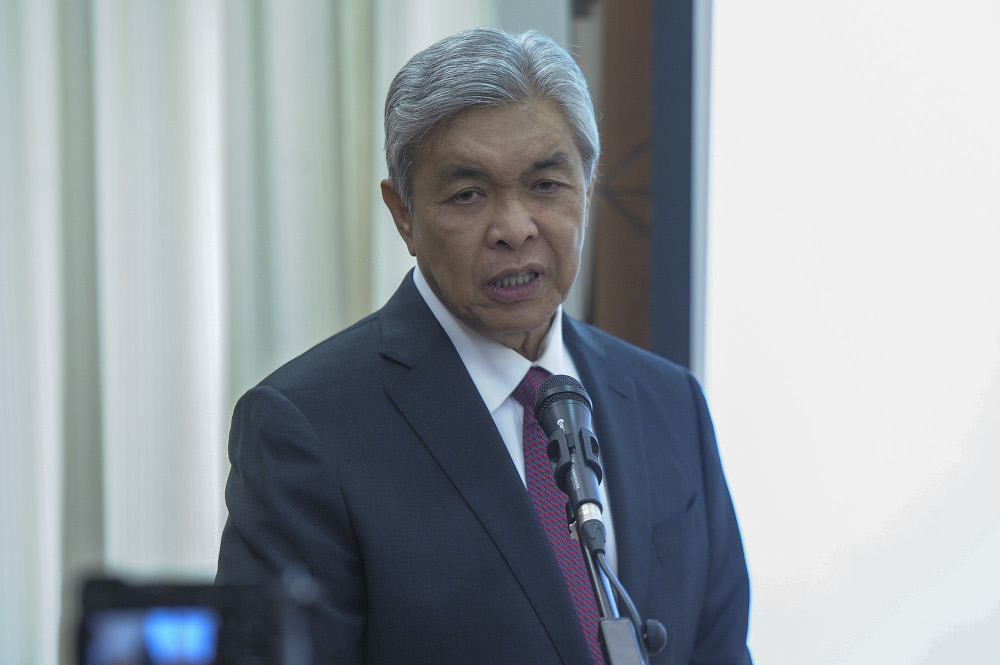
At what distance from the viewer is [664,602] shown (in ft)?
4.43

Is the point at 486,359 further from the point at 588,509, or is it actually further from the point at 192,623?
the point at 192,623

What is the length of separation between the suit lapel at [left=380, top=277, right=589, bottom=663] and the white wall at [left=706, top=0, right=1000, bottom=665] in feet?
4.07

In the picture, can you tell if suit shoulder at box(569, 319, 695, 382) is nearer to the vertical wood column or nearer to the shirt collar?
the shirt collar

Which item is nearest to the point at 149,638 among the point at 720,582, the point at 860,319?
the point at 720,582

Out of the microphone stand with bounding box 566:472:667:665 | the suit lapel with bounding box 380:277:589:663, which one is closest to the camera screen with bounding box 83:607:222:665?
the microphone stand with bounding box 566:472:667:665

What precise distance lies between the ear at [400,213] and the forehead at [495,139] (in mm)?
118

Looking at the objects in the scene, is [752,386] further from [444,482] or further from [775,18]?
[444,482]

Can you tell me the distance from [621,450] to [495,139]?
0.50 metres

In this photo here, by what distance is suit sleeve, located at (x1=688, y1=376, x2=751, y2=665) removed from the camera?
1.46 meters

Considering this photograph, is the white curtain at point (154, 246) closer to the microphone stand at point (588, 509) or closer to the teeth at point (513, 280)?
the teeth at point (513, 280)

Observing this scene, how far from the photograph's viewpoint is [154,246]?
2188mm

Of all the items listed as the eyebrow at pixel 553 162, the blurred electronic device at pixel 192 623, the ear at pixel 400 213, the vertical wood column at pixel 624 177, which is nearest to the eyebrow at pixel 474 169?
→ the eyebrow at pixel 553 162

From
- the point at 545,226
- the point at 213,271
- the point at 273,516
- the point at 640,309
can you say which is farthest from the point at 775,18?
the point at 273,516

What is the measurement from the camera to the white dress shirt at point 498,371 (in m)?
1.33
